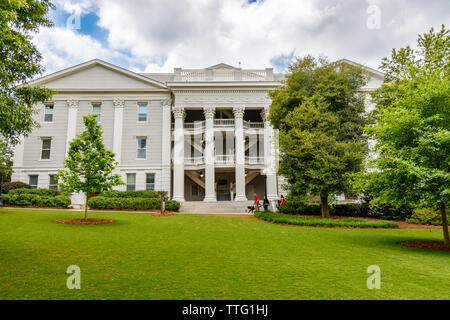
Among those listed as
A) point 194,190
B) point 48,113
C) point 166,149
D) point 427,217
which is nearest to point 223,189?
point 194,190

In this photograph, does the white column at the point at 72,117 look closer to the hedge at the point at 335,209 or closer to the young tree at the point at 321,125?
the young tree at the point at 321,125

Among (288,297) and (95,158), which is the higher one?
(95,158)

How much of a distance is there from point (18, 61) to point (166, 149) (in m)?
20.5

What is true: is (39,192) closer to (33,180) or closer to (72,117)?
(33,180)

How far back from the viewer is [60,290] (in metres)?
4.32

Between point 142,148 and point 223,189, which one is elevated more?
point 142,148

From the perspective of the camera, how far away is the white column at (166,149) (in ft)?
93.0

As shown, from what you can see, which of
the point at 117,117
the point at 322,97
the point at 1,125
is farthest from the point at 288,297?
the point at 117,117

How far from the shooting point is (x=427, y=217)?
17141 mm

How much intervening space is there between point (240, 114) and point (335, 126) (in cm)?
1297

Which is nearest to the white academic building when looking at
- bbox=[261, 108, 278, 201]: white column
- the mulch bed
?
bbox=[261, 108, 278, 201]: white column
